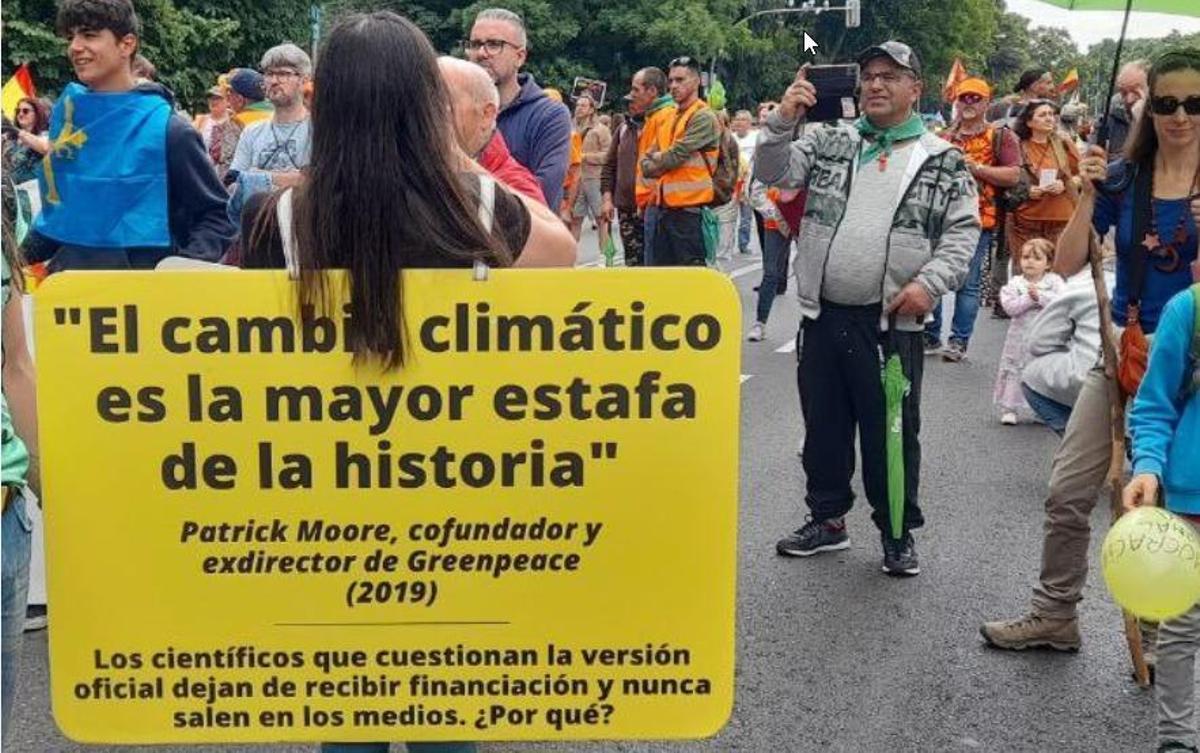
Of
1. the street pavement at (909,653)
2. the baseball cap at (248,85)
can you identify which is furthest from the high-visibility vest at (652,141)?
the street pavement at (909,653)

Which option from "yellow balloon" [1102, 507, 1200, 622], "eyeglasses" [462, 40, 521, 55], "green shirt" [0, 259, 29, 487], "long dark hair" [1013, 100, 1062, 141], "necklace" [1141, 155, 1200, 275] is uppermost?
"eyeglasses" [462, 40, 521, 55]

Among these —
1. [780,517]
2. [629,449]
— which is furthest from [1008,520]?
[629,449]

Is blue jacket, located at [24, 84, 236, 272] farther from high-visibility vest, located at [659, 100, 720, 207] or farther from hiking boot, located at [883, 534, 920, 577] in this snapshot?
high-visibility vest, located at [659, 100, 720, 207]

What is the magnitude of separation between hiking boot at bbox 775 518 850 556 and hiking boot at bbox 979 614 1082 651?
107 cm

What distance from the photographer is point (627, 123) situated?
35.4ft

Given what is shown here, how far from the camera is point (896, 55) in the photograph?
508 centimetres

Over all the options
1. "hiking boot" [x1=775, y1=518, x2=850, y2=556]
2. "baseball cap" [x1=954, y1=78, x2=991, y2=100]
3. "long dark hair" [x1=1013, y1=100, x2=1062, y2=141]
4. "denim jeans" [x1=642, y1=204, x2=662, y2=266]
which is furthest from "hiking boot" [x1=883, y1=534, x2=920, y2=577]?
"baseball cap" [x1=954, y1=78, x2=991, y2=100]

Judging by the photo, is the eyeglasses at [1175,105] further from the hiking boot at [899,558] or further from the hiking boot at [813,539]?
the hiking boot at [813,539]

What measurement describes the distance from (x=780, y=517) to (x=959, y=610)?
1.27 metres

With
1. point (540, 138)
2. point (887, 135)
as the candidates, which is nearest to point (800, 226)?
point (887, 135)

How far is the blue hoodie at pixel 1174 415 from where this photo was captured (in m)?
3.42

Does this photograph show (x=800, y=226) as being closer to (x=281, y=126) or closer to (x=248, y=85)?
(x=281, y=126)

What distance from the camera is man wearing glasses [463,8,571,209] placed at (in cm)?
530

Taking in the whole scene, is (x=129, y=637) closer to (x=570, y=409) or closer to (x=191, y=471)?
(x=191, y=471)
